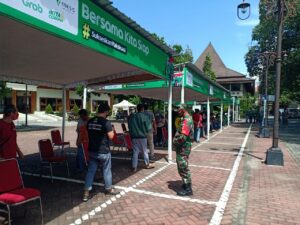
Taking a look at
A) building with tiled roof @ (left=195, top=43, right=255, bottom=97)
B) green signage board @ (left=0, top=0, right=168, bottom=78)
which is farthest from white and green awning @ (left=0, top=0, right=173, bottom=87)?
building with tiled roof @ (left=195, top=43, right=255, bottom=97)

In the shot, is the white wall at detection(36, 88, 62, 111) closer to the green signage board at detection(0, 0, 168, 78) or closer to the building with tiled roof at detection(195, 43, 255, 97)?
the building with tiled roof at detection(195, 43, 255, 97)

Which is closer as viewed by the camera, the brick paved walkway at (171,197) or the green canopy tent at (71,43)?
the green canopy tent at (71,43)

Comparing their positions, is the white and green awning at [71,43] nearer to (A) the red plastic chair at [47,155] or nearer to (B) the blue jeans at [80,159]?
(A) the red plastic chair at [47,155]

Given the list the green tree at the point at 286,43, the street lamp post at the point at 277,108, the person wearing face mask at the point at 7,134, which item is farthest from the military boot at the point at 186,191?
the green tree at the point at 286,43

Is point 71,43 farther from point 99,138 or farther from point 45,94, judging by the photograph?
point 45,94

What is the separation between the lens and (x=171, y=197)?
6234 millimetres

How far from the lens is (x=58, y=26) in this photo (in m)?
4.24

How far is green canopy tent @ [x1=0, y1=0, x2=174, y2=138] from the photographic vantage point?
4.00 m

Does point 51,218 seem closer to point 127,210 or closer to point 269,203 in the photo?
point 127,210

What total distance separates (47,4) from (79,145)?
4.67m

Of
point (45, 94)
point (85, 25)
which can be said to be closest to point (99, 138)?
point (85, 25)

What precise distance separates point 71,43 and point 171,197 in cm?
352

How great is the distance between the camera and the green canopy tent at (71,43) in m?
4.00

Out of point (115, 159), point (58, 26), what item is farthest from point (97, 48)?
point (115, 159)
